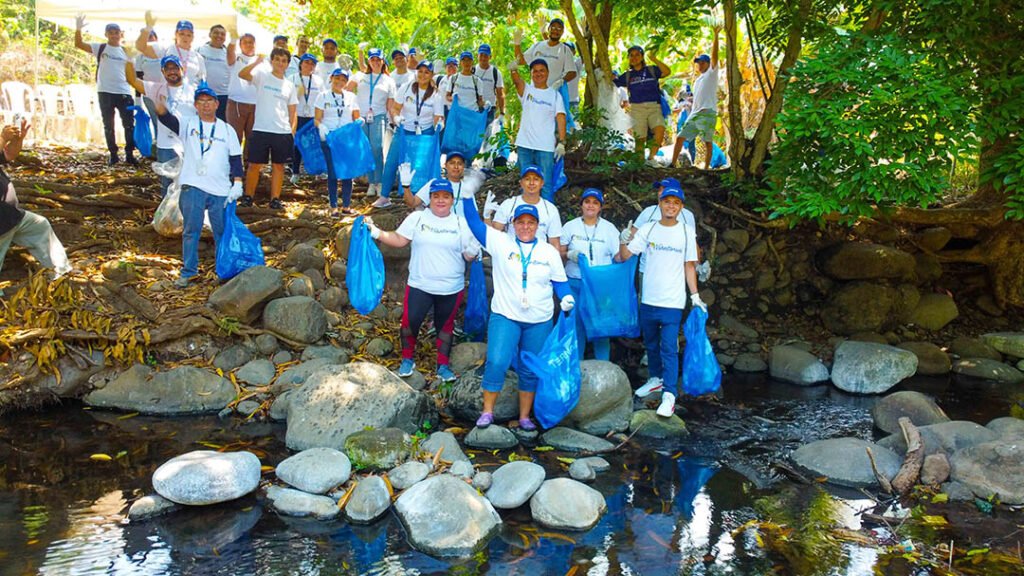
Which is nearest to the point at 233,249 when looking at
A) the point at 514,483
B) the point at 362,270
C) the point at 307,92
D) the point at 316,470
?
the point at 362,270

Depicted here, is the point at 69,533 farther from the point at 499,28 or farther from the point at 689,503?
the point at 499,28

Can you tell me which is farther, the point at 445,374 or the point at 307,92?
the point at 307,92

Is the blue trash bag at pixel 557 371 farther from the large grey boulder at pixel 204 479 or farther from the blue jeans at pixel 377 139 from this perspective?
the blue jeans at pixel 377 139

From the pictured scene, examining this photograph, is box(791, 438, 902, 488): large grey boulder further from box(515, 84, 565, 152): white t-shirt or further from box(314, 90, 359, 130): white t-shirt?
box(314, 90, 359, 130): white t-shirt

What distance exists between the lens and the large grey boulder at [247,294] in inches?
269

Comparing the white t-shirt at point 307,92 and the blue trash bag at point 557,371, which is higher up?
the white t-shirt at point 307,92

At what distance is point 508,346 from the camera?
5.68m

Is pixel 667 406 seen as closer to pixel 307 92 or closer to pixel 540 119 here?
pixel 540 119

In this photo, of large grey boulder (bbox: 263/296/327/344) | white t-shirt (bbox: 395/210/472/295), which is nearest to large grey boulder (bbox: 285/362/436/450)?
white t-shirt (bbox: 395/210/472/295)

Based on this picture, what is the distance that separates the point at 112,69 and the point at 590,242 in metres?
6.37

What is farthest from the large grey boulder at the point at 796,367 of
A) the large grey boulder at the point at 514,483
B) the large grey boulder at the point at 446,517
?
the large grey boulder at the point at 446,517

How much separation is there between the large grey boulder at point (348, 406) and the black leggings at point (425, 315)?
0.53 metres

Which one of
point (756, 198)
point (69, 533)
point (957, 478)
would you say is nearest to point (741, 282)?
point (756, 198)

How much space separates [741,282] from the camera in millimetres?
8969
